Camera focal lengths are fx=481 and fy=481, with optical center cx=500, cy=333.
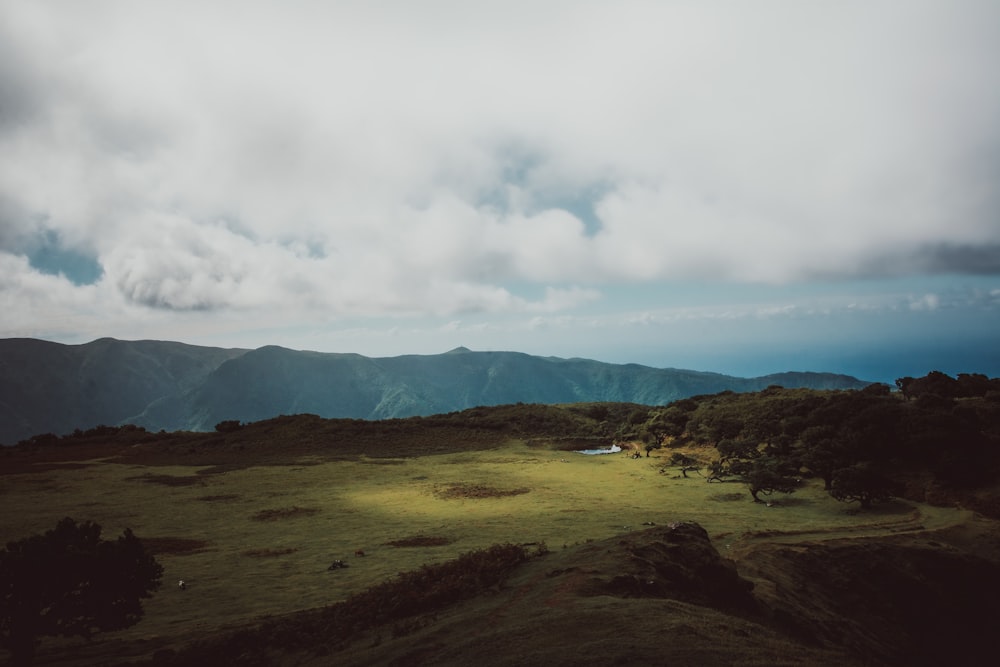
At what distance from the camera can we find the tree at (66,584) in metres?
12.1

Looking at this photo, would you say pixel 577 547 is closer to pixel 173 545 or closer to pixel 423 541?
pixel 423 541

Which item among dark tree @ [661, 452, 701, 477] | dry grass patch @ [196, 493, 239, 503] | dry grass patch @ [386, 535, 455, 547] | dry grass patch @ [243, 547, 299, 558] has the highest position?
dark tree @ [661, 452, 701, 477]

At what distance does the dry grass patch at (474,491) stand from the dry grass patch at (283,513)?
9920 mm

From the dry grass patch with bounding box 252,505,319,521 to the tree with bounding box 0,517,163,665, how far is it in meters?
19.3

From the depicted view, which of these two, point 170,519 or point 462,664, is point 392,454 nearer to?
point 170,519

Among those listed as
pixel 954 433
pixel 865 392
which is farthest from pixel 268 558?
pixel 865 392

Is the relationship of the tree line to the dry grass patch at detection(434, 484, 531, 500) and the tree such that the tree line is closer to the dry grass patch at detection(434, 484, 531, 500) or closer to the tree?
the dry grass patch at detection(434, 484, 531, 500)

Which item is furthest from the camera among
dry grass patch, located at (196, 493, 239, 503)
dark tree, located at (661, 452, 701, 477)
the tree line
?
dark tree, located at (661, 452, 701, 477)

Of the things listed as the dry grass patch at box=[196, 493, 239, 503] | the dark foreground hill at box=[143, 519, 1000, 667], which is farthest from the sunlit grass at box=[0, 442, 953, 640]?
the dark foreground hill at box=[143, 519, 1000, 667]

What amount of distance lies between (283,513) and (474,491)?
14.7 m

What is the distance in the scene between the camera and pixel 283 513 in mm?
33812

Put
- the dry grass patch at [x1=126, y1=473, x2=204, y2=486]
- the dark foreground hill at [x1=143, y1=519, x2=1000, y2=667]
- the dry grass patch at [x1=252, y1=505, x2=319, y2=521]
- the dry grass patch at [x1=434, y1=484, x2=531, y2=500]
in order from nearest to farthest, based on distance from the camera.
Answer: the dark foreground hill at [x1=143, y1=519, x2=1000, y2=667]
the dry grass patch at [x1=252, y1=505, x2=319, y2=521]
the dry grass patch at [x1=434, y1=484, x2=531, y2=500]
the dry grass patch at [x1=126, y1=473, x2=204, y2=486]

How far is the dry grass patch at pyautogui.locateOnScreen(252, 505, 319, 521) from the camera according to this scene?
107 feet

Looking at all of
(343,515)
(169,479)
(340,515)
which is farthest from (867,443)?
(169,479)
